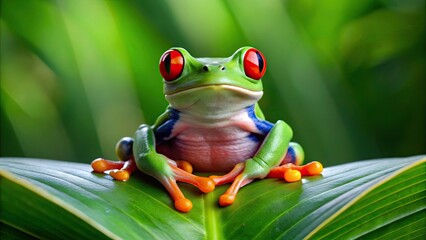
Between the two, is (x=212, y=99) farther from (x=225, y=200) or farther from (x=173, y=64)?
(x=225, y=200)

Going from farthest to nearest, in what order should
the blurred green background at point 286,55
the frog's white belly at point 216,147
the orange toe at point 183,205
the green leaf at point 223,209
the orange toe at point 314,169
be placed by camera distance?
the blurred green background at point 286,55 < the frog's white belly at point 216,147 < the orange toe at point 314,169 < the orange toe at point 183,205 < the green leaf at point 223,209

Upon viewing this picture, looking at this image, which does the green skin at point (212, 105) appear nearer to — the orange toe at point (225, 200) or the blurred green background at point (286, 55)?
the orange toe at point (225, 200)

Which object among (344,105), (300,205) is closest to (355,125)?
(344,105)

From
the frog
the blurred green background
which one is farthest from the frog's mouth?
the blurred green background

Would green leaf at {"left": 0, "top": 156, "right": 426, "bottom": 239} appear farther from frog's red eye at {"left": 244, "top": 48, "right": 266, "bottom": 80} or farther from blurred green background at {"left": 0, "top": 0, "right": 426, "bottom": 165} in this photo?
blurred green background at {"left": 0, "top": 0, "right": 426, "bottom": 165}

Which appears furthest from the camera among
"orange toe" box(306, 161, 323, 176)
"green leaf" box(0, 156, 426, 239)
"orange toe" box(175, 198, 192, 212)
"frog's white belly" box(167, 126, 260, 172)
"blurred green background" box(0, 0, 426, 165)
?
"blurred green background" box(0, 0, 426, 165)

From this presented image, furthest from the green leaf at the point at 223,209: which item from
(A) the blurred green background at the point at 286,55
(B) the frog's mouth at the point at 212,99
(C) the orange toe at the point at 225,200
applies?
(A) the blurred green background at the point at 286,55

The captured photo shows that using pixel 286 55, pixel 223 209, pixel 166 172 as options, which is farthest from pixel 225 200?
pixel 286 55
